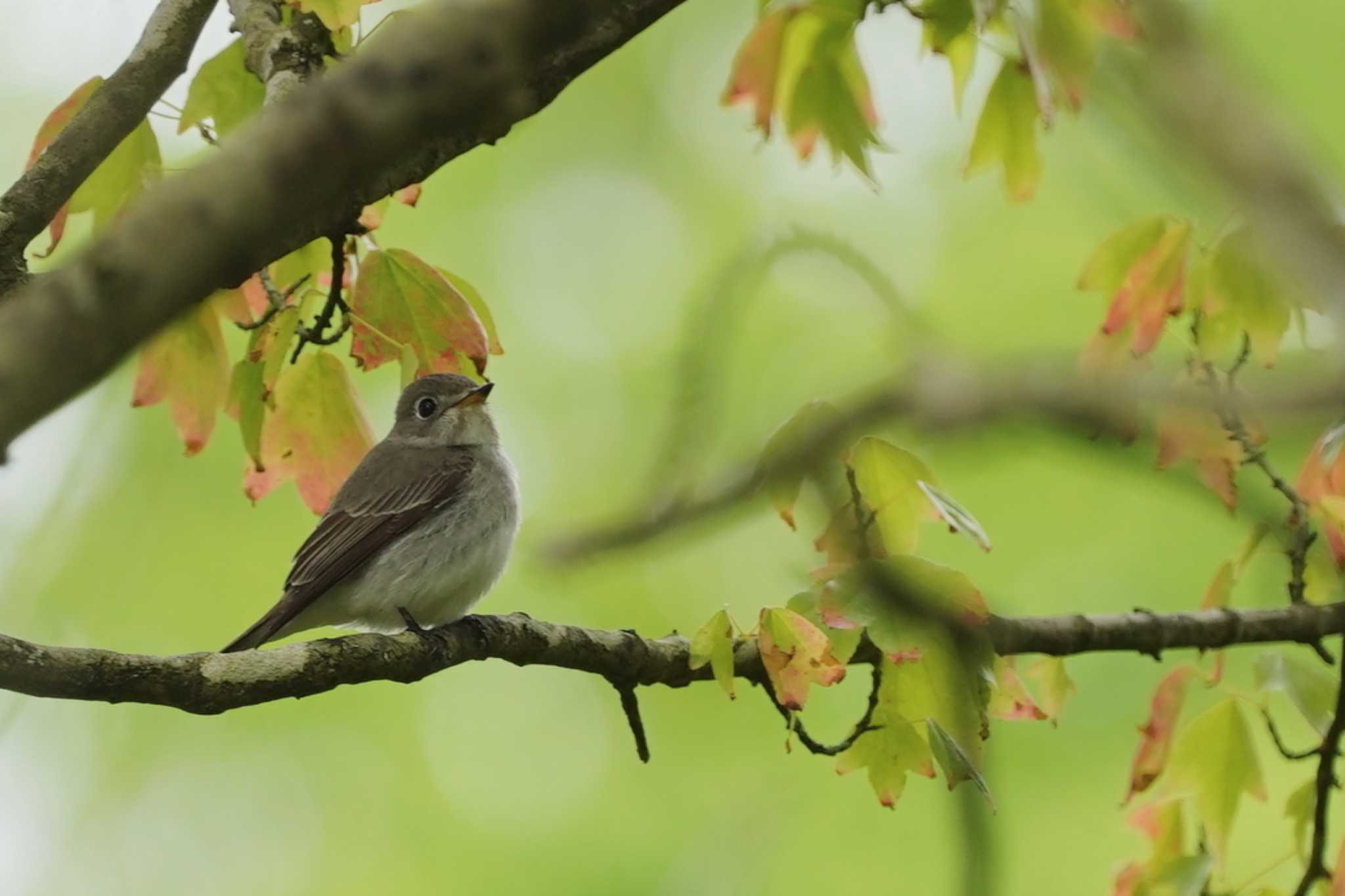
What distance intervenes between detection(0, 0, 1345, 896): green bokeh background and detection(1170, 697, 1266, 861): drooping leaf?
247cm

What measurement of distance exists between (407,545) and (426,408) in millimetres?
1302

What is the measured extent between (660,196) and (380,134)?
33.9ft

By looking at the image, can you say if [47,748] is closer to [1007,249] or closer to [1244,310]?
[1007,249]

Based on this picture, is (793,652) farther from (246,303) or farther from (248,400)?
(246,303)

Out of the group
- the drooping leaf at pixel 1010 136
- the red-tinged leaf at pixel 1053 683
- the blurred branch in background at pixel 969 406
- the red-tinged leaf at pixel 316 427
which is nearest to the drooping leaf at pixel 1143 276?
the drooping leaf at pixel 1010 136

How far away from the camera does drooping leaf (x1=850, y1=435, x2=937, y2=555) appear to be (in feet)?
11.4

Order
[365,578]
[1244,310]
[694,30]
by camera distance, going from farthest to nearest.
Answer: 1. [694,30]
2. [365,578]
3. [1244,310]

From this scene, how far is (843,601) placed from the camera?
3141mm

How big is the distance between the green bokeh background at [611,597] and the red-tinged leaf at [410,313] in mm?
3145

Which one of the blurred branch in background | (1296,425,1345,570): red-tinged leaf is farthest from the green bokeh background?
the blurred branch in background

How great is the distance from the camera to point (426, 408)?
22.1 feet

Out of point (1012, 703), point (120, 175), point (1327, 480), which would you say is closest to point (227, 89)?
point (120, 175)

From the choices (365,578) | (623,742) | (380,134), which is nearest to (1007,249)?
(623,742)

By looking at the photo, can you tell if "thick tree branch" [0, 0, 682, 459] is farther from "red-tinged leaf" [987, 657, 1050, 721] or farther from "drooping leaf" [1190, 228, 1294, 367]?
"drooping leaf" [1190, 228, 1294, 367]
